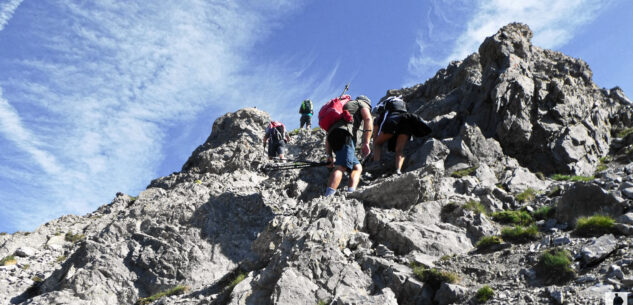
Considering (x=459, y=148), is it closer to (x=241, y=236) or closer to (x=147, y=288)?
(x=241, y=236)

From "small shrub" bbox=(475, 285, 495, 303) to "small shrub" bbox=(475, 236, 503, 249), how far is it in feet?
7.22

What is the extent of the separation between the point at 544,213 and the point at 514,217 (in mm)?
645

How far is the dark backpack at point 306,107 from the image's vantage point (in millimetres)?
37969

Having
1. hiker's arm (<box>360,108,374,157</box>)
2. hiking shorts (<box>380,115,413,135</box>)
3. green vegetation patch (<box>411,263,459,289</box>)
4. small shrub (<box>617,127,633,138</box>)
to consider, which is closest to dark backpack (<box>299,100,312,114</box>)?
small shrub (<box>617,127,633,138</box>)

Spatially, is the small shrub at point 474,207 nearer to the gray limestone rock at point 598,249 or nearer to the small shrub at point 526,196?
the small shrub at point 526,196

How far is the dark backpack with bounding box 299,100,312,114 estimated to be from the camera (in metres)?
38.0

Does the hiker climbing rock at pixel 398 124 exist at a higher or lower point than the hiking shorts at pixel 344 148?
higher

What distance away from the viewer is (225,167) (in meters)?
26.6

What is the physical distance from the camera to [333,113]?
1238 cm

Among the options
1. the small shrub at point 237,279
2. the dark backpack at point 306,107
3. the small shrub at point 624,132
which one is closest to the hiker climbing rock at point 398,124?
the small shrub at point 237,279

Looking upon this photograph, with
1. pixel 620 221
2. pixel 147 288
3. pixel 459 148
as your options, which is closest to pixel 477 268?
pixel 620 221

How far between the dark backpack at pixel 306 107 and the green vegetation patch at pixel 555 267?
31.6 m

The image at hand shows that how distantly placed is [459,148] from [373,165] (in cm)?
389

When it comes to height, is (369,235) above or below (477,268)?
above
